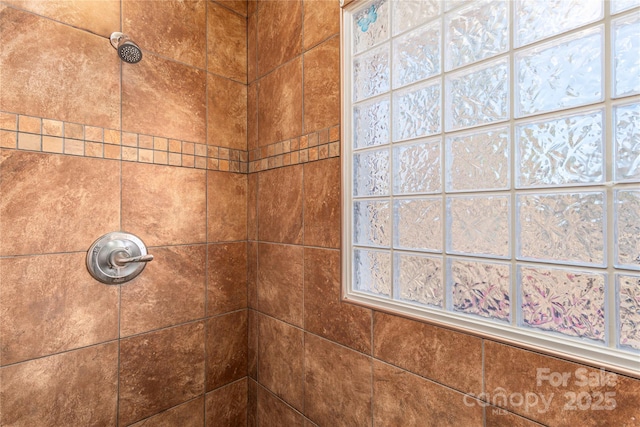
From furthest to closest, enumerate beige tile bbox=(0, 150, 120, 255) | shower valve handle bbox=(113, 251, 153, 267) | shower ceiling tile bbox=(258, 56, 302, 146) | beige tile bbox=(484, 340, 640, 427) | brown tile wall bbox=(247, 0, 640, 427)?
shower ceiling tile bbox=(258, 56, 302, 146) < shower valve handle bbox=(113, 251, 153, 267) < beige tile bbox=(0, 150, 120, 255) < brown tile wall bbox=(247, 0, 640, 427) < beige tile bbox=(484, 340, 640, 427)

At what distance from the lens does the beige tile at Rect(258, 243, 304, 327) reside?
1.31 metres

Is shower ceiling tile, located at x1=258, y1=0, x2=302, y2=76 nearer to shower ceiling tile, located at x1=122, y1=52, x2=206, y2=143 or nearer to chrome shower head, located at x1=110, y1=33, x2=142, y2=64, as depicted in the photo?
shower ceiling tile, located at x1=122, y1=52, x2=206, y2=143

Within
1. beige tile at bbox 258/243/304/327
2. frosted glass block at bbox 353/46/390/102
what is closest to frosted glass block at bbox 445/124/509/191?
frosted glass block at bbox 353/46/390/102

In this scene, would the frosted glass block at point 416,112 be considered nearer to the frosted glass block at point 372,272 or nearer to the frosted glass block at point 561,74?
the frosted glass block at point 561,74

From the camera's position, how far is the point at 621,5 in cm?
64

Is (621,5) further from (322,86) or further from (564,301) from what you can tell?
(322,86)

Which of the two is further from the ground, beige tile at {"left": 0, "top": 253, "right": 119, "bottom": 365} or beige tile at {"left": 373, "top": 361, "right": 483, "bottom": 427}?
beige tile at {"left": 0, "top": 253, "right": 119, "bottom": 365}

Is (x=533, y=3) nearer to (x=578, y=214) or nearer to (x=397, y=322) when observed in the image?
(x=578, y=214)

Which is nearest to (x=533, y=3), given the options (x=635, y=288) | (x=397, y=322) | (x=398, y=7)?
(x=398, y=7)

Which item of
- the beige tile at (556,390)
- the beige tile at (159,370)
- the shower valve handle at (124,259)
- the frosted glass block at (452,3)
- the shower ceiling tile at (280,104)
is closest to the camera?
the beige tile at (556,390)

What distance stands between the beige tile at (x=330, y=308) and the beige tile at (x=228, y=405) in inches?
23.1

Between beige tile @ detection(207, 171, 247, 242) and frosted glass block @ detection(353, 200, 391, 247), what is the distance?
2.20 ft

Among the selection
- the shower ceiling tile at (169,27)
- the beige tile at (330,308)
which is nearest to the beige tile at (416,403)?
the beige tile at (330,308)

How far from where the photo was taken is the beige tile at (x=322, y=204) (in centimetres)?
117
